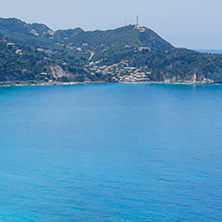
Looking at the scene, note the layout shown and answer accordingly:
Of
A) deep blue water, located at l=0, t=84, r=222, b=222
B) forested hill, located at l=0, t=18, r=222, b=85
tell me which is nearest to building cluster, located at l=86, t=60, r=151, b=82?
forested hill, located at l=0, t=18, r=222, b=85

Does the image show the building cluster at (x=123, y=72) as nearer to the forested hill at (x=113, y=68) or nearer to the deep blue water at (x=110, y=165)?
the forested hill at (x=113, y=68)

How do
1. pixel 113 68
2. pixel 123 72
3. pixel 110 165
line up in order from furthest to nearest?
pixel 113 68 < pixel 123 72 < pixel 110 165

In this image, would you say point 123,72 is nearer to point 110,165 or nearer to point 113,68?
point 113,68

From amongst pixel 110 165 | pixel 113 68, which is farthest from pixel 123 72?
pixel 110 165

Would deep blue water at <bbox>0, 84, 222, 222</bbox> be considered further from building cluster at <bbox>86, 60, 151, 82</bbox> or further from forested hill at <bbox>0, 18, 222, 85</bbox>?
building cluster at <bbox>86, 60, 151, 82</bbox>

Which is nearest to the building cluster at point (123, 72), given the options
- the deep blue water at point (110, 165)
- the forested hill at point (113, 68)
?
the forested hill at point (113, 68)
